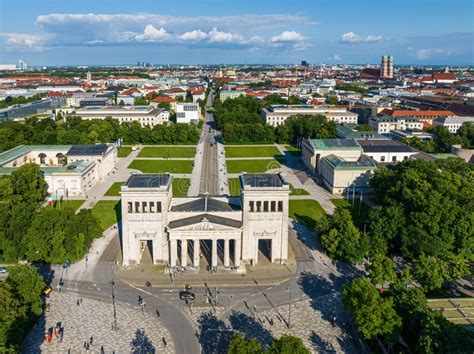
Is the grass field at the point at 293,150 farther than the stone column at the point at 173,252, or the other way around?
the grass field at the point at 293,150

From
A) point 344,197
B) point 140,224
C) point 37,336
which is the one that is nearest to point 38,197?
point 140,224

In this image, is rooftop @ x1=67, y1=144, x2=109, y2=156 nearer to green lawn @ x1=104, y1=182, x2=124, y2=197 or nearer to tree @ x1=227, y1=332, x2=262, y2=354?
green lawn @ x1=104, y1=182, x2=124, y2=197

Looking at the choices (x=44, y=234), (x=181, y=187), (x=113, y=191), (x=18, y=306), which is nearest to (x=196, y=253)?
(x=44, y=234)

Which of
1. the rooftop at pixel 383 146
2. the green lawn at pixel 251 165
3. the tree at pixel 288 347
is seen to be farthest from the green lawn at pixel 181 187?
the tree at pixel 288 347

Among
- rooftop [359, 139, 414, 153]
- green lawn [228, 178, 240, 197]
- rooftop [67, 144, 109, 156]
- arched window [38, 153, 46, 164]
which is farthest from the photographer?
arched window [38, 153, 46, 164]

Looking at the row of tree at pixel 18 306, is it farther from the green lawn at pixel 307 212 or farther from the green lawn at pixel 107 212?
the green lawn at pixel 307 212

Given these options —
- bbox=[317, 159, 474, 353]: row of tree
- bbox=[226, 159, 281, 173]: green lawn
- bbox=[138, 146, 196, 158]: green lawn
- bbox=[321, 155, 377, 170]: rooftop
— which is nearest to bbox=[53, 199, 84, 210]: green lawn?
bbox=[226, 159, 281, 173]: green lawn
